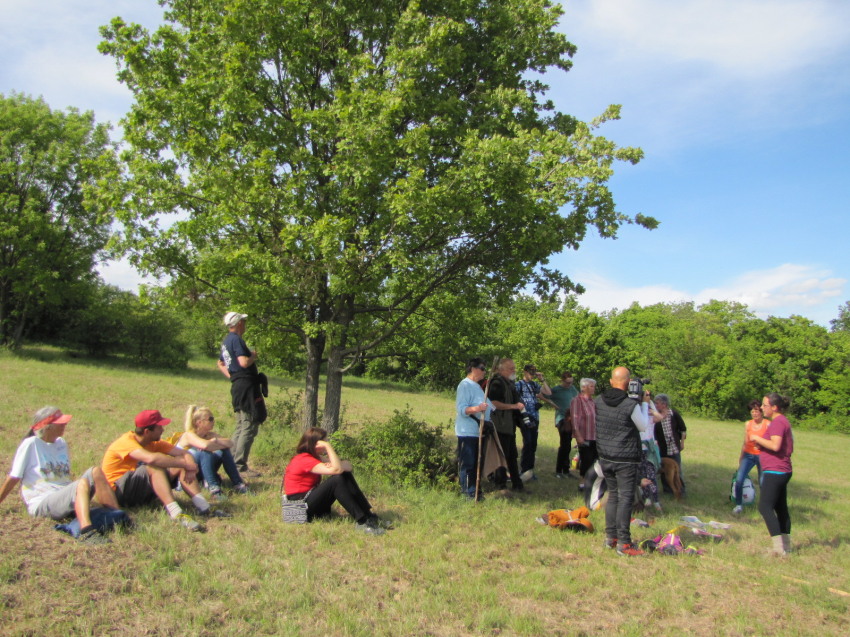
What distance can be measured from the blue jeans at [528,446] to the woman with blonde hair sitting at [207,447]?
4716mm

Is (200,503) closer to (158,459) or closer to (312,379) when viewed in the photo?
(158,459)

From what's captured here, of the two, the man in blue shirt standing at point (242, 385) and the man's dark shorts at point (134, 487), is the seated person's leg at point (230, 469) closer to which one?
the man in blue shirt standing at point (242, 385)

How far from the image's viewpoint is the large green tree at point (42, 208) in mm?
20859

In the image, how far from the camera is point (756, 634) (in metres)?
4.45

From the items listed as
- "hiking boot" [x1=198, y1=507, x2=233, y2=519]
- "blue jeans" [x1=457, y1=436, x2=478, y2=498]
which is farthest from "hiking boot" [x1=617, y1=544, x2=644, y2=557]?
"hiking boot" [x1=198, y1=507, x2=233, y2=519]

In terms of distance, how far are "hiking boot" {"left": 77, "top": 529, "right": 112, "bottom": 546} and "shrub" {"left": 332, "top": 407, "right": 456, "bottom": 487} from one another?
3.52m

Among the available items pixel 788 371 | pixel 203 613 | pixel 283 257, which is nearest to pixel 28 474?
pixel 203 613

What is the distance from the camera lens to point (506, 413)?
8.26 m

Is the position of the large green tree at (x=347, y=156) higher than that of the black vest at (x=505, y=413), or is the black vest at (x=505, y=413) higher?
the large green tree at (x=347, y=156)

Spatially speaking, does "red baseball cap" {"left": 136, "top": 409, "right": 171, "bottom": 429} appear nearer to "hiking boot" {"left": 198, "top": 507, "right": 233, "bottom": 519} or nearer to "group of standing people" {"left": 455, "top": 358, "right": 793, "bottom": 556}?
"hiking boot" {"left": 198, "top": 507, "right": 233, "bottom": 519}

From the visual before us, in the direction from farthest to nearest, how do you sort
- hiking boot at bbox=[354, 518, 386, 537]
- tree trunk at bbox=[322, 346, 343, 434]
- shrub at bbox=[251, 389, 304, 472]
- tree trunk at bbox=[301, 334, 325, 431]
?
tree trunk at bbox=[301, 334, 325, 431] < tree trunk at bbox=[322, 346, 343, 434] < shrub at bbox=[251, 389, 304, 472] < hiking boot at bbox=[354, 518, 386, 537]

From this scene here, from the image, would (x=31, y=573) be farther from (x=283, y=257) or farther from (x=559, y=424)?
(x=559, y=424)

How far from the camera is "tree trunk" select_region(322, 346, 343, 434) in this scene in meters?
9.23

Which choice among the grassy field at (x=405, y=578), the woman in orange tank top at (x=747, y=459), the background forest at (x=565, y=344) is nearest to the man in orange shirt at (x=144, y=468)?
the grassy field at (x=405, y=578)
